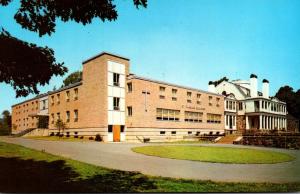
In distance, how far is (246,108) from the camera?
3656 centimetres

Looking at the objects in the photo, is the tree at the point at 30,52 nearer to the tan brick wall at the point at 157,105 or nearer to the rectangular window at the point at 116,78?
the rectangular window at the point at 116,78

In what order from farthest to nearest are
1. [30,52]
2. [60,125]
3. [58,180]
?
[60,125], [58,180], [30,52]

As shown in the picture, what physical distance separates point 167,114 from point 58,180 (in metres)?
18.8

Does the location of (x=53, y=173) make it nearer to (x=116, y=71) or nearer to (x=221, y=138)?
(x=116, y=71)

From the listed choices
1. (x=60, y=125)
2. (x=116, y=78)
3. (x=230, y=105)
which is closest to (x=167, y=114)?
(x=116, y=78)

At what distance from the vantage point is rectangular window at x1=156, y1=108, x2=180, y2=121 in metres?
24.4

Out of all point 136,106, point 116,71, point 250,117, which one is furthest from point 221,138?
point 250,117

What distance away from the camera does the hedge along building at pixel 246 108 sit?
34.3 meters

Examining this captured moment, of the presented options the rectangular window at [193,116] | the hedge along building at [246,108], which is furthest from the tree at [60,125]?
the hedge along building at [246,108]

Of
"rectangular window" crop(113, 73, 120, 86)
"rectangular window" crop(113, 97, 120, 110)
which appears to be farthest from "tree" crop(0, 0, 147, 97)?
"rectangular window" crop(113, 97, 120, 110)

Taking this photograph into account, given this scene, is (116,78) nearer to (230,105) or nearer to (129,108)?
(129,108)

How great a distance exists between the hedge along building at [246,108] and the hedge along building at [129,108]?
380 centimetres

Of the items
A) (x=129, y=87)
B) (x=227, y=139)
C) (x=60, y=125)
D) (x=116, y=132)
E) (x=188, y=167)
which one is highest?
(x=129, y=87)

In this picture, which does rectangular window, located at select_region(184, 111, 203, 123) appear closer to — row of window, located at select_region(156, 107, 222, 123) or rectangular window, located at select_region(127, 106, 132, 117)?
row of window, located at select_region(156, 107, 222, 123)
